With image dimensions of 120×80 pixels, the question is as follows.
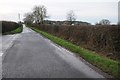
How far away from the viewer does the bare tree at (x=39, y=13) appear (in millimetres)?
125375

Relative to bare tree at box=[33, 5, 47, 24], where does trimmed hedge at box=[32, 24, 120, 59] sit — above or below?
below

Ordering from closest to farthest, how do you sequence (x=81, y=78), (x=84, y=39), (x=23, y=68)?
(x=81, y=78)
(x=23, y=68)
(x=84, y=39)

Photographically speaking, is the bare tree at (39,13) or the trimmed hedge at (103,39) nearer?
the trimmed hedge at (103,39)

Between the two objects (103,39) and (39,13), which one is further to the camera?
(39,13)

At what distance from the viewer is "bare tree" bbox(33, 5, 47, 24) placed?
411 ft

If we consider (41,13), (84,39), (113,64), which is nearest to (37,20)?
(41,13)

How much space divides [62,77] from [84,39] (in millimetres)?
14140

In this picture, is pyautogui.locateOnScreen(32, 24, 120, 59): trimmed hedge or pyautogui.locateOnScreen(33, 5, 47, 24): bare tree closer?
pyautogui.locateOnScreen(32, 24, 120, 59): trimmed hedge

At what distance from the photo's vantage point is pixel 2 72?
9578mm

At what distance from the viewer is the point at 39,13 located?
12669cm

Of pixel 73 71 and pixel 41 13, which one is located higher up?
pixel 41 13

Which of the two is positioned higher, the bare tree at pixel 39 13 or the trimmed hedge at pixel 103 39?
the bare tree at pixel 39 13

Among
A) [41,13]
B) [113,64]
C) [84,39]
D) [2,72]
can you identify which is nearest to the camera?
[2,72]

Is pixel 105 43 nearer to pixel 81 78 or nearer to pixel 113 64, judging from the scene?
pixel 113 64
